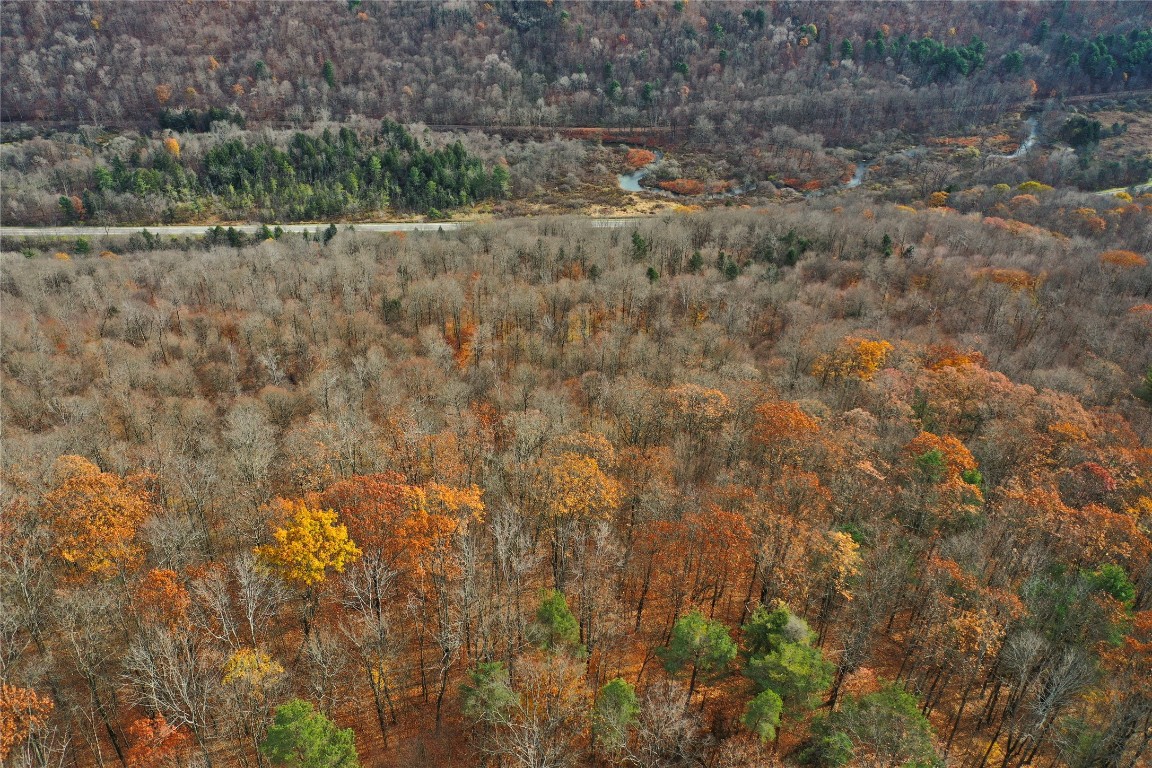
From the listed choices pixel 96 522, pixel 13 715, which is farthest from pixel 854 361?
pixel 13 715

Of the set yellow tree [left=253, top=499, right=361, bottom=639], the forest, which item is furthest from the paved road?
yellow tree [left=253, top=499, right=361, bottom=639]

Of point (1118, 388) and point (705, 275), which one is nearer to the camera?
point (1118, 388)

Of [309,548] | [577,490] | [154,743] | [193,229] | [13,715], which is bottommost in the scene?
[193,229]

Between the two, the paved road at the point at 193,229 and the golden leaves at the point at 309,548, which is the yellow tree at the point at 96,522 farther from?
the paved road at the point at 193,229

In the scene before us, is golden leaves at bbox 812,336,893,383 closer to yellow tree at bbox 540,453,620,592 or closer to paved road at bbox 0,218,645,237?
yellow tree at bbox 540,453,620,592

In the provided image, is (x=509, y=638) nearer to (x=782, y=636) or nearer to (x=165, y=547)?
(x=782, y=636)

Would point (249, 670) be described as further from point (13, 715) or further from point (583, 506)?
point (583, 506)

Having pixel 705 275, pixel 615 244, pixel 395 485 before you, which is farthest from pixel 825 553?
pixel 615 244
